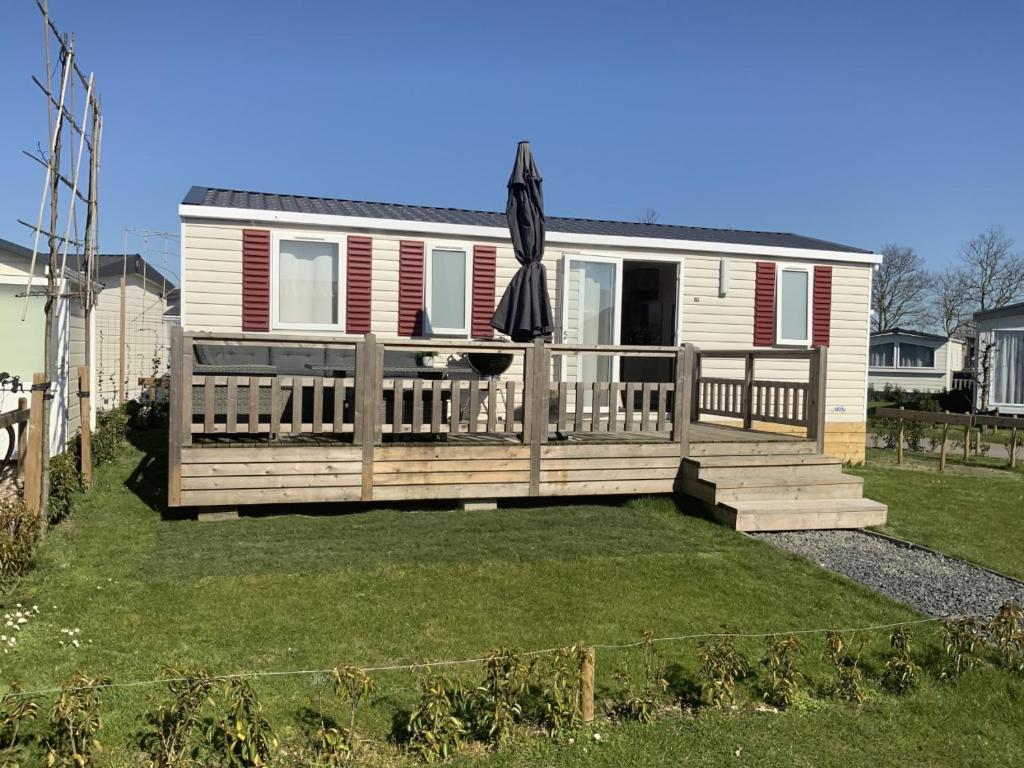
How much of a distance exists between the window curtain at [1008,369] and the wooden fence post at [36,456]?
19.0m

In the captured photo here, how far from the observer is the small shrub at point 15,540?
4027 mm

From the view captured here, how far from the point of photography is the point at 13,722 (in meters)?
2.40

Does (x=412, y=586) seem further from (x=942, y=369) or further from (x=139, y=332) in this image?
(x=942, y=369)

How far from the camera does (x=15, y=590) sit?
4.07m

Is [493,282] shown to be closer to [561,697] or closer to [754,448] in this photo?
[754,448]

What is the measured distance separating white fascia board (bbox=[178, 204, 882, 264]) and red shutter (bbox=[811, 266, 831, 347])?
7.7 inches

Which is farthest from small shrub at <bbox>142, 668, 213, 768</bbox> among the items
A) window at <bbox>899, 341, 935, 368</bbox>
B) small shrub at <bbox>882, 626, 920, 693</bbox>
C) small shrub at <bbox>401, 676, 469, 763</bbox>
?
window at <bbox>899, 341, 935, 368</bbox>

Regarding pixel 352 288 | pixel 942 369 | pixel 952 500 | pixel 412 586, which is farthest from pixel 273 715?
pixel 942 369

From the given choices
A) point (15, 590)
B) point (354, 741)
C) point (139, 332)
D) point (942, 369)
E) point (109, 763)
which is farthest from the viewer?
point (942, 369)

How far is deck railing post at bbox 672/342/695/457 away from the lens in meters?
6.64

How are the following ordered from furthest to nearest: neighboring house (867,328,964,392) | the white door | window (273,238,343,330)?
neighboring house (867,328,964,392) < the white door < window (273,238,343,330)

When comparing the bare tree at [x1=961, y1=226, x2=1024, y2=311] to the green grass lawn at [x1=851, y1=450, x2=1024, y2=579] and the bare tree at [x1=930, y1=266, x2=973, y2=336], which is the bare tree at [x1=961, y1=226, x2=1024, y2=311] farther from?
the green grass lawn at [x1=851, y1=450, x2=1024, y2=579]

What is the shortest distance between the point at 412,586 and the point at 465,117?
14.8 metres

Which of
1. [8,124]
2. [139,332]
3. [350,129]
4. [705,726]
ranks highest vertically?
[350,129]
